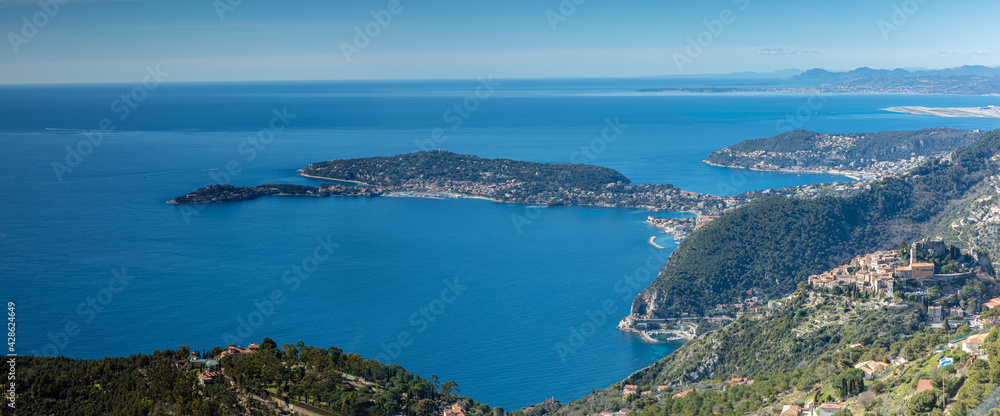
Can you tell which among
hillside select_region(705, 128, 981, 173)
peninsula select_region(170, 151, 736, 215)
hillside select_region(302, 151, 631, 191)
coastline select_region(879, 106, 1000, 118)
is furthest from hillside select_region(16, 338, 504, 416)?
coastline select_region(879, 106, 1000, 118)

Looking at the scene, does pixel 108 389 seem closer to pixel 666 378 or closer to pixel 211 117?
pixel 666 378

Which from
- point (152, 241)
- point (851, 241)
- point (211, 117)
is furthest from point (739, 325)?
point (211, 117)

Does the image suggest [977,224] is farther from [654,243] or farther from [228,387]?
[228,387]

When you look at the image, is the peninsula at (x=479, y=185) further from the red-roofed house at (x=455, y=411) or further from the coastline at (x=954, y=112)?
the coastline at (x=954, y=112)

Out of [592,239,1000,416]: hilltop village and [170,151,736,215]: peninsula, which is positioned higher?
[170,151,736,215]: peninsula

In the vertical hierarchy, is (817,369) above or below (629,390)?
above

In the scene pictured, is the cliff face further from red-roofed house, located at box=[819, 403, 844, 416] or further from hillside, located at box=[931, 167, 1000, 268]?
red-roofed house, located at box=[819, 403, 844, 416]

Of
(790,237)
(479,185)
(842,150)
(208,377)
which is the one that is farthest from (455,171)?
(208,377)
